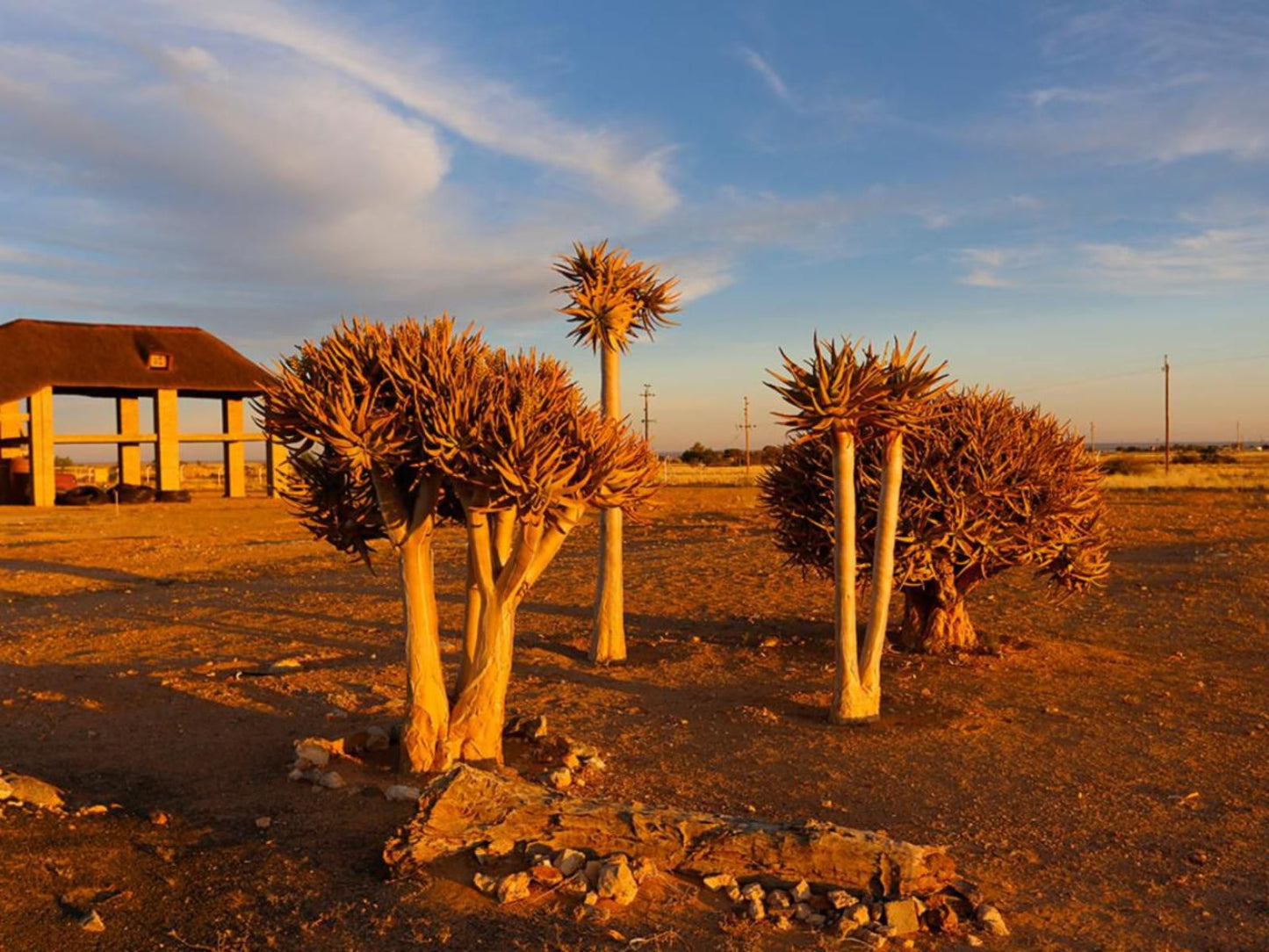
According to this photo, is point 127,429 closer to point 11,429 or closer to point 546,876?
point 11,429

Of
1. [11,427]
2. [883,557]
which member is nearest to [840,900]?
[883,557]

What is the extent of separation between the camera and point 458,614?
14953 mm

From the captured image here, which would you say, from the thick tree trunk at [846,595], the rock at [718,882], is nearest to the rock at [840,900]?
the rock at [718,882]

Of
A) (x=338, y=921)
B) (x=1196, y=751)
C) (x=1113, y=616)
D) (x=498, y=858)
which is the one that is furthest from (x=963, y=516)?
(x=338, y=921)

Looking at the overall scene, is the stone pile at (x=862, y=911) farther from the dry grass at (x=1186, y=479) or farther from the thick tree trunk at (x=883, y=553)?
the dry grass at (x=1186, y=479)

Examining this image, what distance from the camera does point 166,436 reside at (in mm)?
40438

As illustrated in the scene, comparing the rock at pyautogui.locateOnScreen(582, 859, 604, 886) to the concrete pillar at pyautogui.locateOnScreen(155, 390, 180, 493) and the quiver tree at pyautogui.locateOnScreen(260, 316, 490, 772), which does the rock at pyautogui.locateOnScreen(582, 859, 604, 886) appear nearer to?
the quiver tree at pyautogui.locateOnScreen(260, 316, 490, 772)

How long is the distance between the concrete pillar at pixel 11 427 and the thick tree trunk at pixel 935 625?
36.2m

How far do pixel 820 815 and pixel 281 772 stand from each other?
411cm

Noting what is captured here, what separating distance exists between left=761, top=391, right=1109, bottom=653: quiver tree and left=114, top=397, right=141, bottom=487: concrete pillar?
125ft

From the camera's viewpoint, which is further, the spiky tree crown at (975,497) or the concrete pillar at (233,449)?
the concrete pillar at (233,449)

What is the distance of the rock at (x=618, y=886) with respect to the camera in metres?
4.89

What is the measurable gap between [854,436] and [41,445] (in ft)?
126

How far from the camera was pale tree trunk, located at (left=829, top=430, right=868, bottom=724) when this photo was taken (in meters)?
8.39
